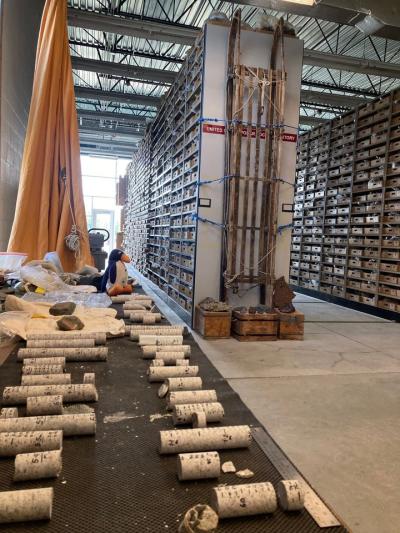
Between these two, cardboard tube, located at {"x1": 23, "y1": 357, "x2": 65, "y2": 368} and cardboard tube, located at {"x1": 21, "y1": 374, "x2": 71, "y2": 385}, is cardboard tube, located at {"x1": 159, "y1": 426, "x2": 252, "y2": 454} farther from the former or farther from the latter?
cardboard tube, located at {"x1": 23, "y1": 357, "x2": 65, "y2": 368}

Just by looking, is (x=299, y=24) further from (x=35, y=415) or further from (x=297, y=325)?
(x=35, y=415)

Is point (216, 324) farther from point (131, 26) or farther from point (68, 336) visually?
point (131, 26)

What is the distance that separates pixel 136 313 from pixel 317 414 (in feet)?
4.72

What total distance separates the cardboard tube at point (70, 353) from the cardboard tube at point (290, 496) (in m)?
1.09

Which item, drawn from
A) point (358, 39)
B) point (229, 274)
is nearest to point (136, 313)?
point (229, 274)

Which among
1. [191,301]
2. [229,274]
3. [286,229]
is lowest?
[191,301]

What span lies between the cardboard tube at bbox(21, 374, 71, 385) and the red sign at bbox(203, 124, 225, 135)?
3.88 meters

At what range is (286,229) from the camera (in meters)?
4.92

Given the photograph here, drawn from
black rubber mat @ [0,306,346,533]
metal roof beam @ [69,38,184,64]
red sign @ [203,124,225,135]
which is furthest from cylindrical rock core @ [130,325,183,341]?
metal roof beam @ [69,38,184,64]

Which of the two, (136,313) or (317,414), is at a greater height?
(136,313)

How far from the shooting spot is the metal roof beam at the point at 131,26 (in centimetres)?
655

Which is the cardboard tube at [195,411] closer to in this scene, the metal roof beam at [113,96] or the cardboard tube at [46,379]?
the cardboard tube at [46,379]

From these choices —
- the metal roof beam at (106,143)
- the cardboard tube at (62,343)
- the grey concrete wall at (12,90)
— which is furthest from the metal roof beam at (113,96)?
the cardboard tube at (62,343)

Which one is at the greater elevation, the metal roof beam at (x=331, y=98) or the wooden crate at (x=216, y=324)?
the metal roof beam at (x=331, y=98)
